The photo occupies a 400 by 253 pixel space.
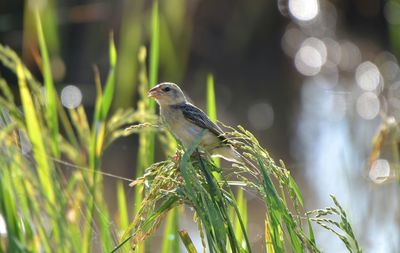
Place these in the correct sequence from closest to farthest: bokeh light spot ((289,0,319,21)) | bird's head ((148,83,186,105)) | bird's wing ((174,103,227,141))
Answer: bird's wing ((174,103,227,141)), bird's head ((148,83,186,105)), bokeh light spot ((289,0,319,21))

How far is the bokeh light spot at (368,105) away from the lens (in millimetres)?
9094

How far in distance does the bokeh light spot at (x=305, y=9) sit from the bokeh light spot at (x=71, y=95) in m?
3.20

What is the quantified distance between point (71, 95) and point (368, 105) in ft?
10.4

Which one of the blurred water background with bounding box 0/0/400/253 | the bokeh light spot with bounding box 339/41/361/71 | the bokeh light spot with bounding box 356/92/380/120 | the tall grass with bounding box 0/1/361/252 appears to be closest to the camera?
the tall grass with bounding box 0/1/361/252

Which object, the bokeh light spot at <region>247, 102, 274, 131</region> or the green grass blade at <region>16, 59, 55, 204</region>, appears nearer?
the green grass blade at <region>16, 59, 55, 204</region>

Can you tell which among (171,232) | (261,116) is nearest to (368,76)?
(261,116)

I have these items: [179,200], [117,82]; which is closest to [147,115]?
[179,200]

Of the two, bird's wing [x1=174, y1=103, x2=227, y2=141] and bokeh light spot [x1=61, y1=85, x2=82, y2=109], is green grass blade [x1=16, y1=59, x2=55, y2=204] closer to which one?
bird's wing [x1=174, y1=103, x2=227, y2=141]

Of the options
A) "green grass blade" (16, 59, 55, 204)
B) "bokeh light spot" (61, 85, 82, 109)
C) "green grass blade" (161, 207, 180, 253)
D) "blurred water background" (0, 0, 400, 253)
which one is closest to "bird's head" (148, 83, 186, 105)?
"green grass blade" (16, 59, 55, 204)

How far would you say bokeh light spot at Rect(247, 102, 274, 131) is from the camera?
9.66 metres

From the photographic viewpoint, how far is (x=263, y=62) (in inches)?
436

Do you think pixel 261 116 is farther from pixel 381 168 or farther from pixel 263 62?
pixel 381 168

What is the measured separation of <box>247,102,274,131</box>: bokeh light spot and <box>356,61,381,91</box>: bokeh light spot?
1.12 meters

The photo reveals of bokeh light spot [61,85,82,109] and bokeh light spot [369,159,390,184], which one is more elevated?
bokeh light spot [61,85,82,109]
